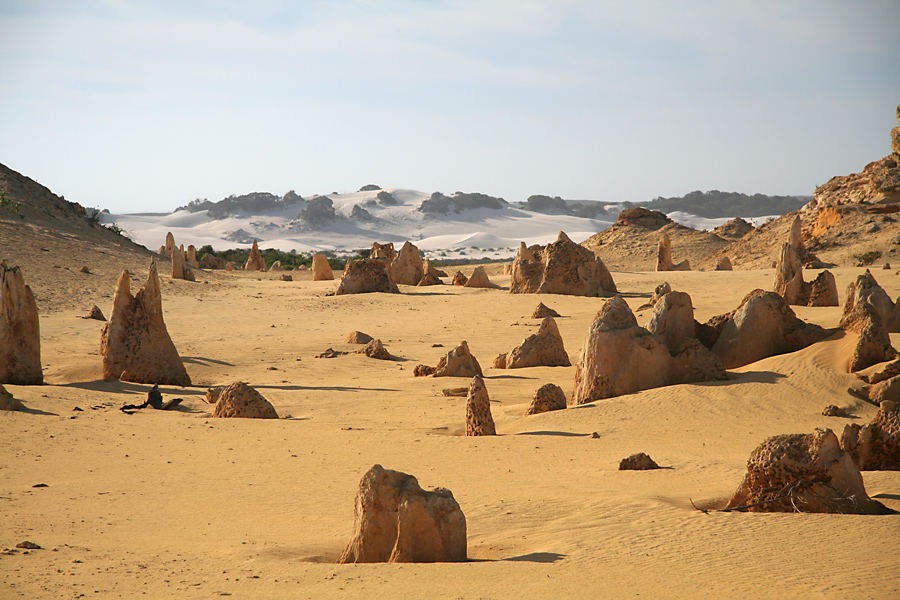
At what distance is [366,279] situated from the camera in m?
23.5

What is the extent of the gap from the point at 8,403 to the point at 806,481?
7.48 meters

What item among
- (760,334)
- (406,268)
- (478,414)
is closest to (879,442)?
(478,414)

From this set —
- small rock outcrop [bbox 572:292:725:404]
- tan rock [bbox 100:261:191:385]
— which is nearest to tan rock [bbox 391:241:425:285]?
tan rock [bbox 100:261:191:385]

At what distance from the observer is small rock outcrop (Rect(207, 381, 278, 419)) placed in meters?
9.53

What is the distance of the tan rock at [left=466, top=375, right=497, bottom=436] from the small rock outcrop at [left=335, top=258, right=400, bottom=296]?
594 inches

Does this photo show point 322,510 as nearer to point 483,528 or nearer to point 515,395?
point 483,528

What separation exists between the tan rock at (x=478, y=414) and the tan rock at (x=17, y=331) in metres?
5.53

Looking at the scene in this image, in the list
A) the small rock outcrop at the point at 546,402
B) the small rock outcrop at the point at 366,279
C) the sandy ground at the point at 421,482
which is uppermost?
the small rock outcrop at the point at 366,279

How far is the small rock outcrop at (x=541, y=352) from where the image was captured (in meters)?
13.3

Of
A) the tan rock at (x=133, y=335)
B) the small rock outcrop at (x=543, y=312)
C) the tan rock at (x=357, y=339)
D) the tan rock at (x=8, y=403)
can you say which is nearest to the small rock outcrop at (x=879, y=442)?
the tan rock at (x=8, y=403)

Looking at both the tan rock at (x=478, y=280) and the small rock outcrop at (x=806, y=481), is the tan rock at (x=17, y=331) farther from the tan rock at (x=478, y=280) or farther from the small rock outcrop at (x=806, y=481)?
the tan rock at (x=478, y=280)

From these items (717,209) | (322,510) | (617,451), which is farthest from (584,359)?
(717,209)

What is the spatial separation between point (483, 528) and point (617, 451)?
276 centimetres

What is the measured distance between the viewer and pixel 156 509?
6043 mm
